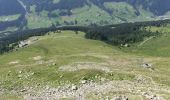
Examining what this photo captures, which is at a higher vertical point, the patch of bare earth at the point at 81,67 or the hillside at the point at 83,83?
the patch of bare earth at the point at 81,67

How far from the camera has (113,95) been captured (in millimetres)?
75562

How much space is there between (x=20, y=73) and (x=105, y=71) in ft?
85.3

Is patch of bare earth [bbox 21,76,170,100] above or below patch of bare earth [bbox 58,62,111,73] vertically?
below

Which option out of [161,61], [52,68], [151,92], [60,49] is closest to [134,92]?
[151,92]

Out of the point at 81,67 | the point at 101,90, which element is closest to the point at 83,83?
the point at 101,90

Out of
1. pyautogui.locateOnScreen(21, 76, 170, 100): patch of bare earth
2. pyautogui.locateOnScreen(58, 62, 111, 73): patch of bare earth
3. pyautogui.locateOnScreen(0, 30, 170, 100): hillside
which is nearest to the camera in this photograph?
pyautogui.locateOnScreen(21, 76, 170, 100): patch of bare earth

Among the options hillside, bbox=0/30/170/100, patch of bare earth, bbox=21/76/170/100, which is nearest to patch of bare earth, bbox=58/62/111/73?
hillside, bbox=0/30/170/100

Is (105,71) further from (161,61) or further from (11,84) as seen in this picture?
(161,61)

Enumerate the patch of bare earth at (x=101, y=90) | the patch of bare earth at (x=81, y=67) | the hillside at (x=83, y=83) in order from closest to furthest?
the patch of bare earth at (x=101, y=90) < the hillside at (x=83, y=83) < the patch of bare earth at (x=81, y=67)

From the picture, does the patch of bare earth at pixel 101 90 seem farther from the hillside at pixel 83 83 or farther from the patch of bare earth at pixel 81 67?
the patch of bare earth at pixel 81 67

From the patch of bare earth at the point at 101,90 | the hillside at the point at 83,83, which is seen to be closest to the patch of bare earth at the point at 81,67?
the hillside at the point at 83,83

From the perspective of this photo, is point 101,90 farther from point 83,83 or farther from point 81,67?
point 81,67

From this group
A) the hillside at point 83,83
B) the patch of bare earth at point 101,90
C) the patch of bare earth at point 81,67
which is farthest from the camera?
the patch of bare earth at point 81,67

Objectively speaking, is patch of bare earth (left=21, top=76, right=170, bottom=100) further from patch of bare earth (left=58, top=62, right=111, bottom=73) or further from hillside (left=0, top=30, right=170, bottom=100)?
patch of bare earth (left=58, top=62, right=111, bottom=73)
